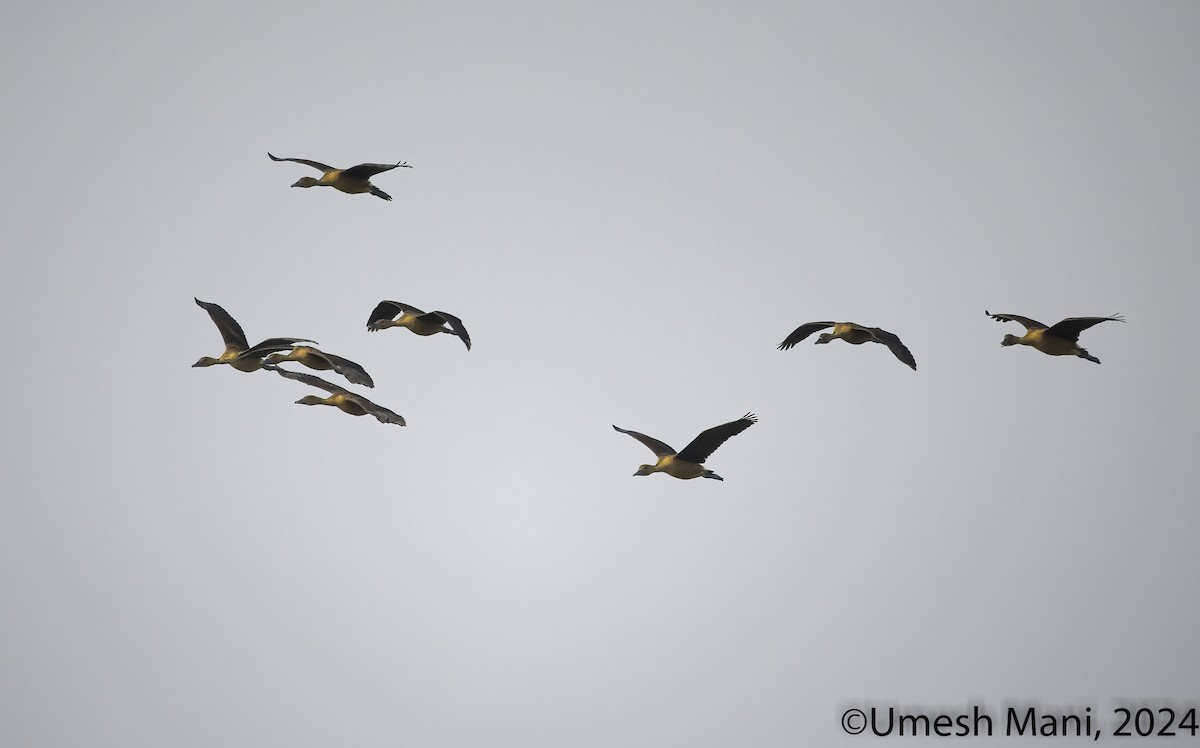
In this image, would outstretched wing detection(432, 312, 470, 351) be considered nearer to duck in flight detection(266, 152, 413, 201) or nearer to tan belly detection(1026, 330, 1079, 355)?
duck in flight detection(266, 152, 413, 201)

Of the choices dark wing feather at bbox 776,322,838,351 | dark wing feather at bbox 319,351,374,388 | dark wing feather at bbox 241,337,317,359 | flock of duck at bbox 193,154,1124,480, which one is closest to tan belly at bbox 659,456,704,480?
flock of duck at bbox 193,154,1124,480

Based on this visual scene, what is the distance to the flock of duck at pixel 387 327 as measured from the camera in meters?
28.1

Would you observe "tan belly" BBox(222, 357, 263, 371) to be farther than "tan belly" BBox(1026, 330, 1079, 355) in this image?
No

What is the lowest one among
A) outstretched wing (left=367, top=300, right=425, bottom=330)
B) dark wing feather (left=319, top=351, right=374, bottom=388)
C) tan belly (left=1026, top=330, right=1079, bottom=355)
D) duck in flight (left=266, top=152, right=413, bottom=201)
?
dark wing feather (left=319, top=351, right=374, bottom=388)

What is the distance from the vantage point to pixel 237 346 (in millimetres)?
31141

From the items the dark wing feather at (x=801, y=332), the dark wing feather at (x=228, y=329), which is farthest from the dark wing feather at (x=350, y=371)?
the dark wing feather at (x=801, y=332)

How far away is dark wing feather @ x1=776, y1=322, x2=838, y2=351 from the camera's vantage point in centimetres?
3053

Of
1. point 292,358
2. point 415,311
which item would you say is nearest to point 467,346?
point 415,311

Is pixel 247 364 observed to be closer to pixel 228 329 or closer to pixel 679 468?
pixel 228 329

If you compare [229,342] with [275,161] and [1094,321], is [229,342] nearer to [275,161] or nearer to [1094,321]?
[275,161]

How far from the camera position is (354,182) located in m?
30.0

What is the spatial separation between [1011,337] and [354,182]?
15061 millimetres

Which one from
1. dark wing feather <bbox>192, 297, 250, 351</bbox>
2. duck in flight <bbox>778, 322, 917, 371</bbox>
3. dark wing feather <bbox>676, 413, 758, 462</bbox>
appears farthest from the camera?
dark wing feather <bbox>192, 297, 250, 351</bbox>

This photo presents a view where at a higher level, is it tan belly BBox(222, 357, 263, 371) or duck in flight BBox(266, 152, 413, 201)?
duck in flight BBox(266, 152, 413, 201)
